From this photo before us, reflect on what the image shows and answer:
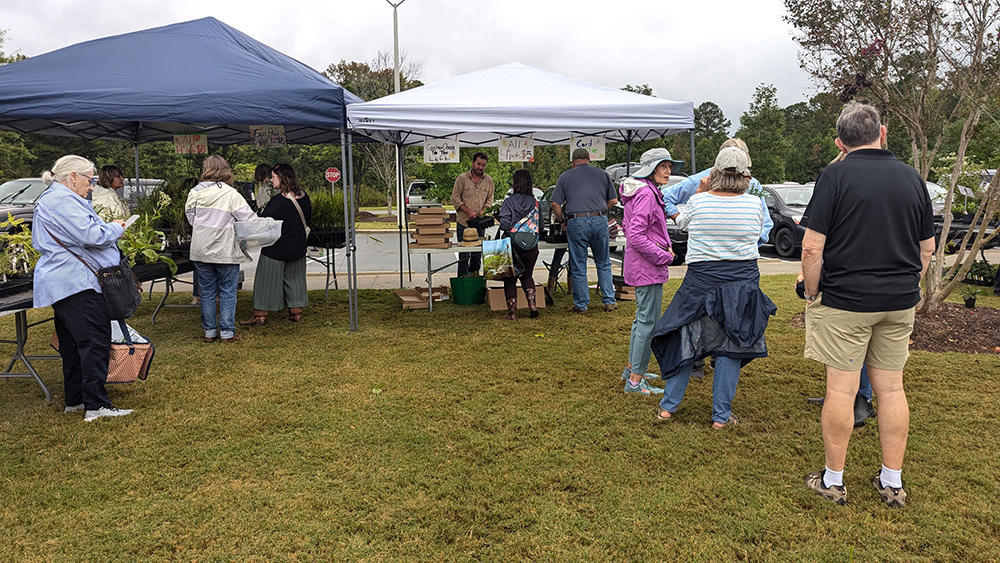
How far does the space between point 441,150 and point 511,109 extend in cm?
185

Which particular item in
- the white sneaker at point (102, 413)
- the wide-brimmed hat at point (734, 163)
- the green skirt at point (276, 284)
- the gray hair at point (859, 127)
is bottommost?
the white sneaker at point (102, 413)

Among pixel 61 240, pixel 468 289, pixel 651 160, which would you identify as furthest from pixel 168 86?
pixel 651 160

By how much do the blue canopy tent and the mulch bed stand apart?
5.69 metres

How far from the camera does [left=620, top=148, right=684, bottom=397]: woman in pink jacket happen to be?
472 centimetres

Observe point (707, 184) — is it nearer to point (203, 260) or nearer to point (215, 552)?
point (215, 552)

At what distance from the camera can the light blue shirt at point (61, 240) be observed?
13.5ft

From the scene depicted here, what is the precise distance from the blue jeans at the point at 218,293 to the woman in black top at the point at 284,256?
547mm

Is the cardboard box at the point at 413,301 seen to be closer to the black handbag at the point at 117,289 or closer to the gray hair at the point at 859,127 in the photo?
the black handbag at the point at 117,289

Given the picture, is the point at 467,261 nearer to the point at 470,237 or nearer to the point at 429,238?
the point at 470,237

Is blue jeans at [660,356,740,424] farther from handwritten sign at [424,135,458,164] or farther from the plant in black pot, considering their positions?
the plant in black pot

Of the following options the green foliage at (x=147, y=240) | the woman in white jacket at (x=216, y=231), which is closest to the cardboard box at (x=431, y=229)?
the woman in white jacket at (x=216, y=231)

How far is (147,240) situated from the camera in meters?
6.29

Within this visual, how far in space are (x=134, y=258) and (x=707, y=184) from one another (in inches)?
204

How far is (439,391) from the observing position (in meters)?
5.05
